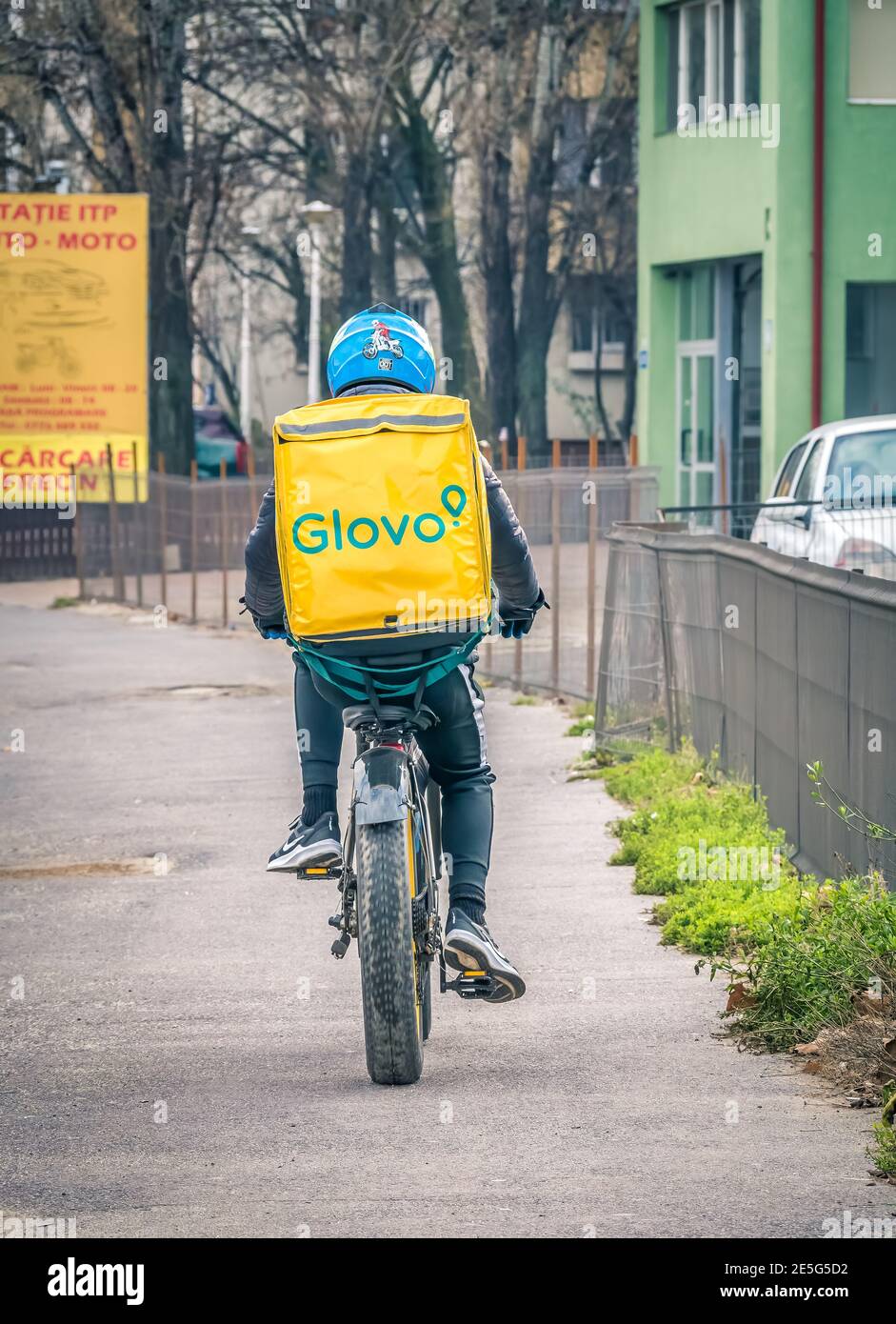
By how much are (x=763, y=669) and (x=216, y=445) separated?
38.3 meters

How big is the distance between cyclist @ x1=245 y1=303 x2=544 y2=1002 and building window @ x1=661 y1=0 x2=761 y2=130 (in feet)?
70.3

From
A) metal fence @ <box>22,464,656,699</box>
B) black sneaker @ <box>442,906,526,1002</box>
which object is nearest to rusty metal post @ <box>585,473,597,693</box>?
metal fence @ <box>22,464,656,699</box>

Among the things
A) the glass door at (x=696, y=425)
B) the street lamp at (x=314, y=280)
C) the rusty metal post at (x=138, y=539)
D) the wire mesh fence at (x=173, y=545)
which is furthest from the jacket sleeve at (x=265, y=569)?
the glass door at (x=696, y=425)

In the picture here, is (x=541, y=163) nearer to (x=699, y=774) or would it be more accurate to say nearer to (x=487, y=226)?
(x=487, y=226)

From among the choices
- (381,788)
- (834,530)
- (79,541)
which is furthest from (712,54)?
(381,788)

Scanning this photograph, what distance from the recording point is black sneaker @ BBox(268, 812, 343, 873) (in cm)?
591

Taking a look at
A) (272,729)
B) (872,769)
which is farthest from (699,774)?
(272,729)

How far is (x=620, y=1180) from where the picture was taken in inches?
188

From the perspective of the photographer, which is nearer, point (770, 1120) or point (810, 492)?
point (770, 1120)

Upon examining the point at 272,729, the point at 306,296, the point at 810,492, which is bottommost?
the point at 272,729

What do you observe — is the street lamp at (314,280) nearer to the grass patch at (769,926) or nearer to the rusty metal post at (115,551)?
the rusty metal post at (115,551)

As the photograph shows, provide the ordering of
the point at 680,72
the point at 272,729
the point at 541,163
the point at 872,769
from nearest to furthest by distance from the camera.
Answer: the point at 872,769, the point at 272,729, the point at 680,72, the point at 541,163

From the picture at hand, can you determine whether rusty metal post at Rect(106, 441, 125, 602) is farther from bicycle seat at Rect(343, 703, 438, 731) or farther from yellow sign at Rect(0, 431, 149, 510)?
bicycle seat at Rect(343, 703, 438, 731)
